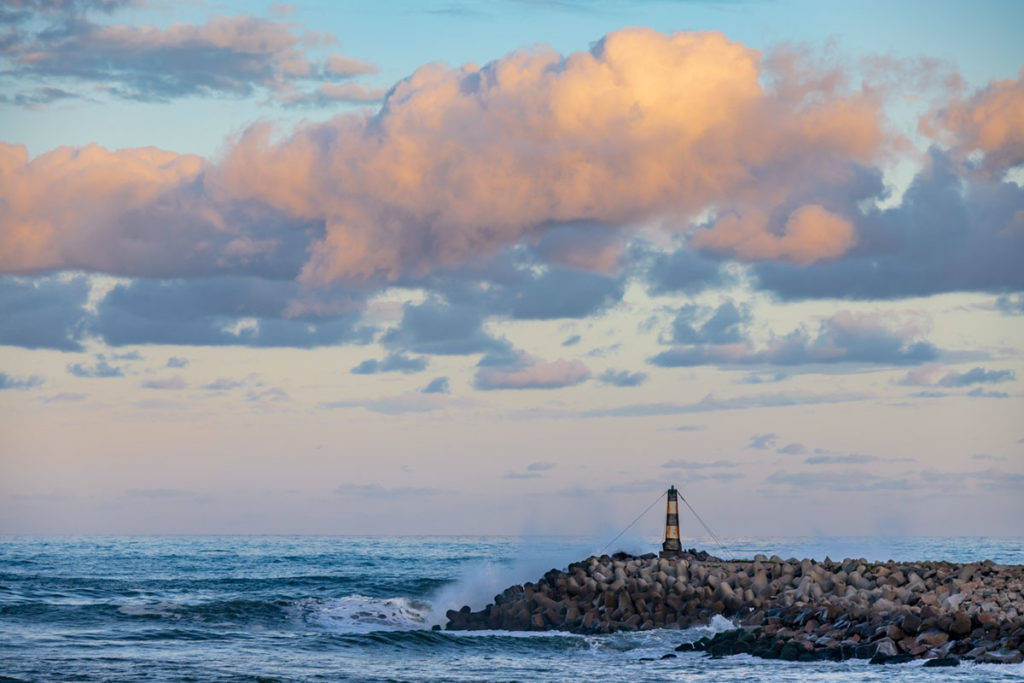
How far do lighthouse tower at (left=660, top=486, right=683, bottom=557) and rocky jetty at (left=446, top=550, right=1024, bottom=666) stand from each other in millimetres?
432

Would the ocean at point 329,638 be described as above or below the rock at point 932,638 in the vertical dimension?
below

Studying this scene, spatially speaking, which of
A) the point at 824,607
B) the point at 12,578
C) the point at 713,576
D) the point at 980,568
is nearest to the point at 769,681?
the point at 824,607

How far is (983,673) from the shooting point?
17125 mm

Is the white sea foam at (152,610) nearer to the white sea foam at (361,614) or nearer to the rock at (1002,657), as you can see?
the white sea foam at (361,614)

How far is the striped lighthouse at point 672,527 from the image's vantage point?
29359 millimetres

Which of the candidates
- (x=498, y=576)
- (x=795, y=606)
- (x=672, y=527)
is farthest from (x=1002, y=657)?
(x=498, y=576)

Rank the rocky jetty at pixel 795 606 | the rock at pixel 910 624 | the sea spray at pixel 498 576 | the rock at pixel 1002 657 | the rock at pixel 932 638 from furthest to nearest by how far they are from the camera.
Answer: the sea spray at pixel 498 576 → the rock at pixel 910 624 → the rocky jetty at pixel 795 606 → the rock at pixel 932 638 → the rock at pixel 1002 657

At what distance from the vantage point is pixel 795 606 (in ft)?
71.6

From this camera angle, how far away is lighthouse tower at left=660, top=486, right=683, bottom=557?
29.3 metres

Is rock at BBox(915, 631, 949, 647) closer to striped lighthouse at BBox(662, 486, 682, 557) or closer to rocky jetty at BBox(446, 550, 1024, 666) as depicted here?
rocky jetty at BBox(446, 550, 1024, 666)

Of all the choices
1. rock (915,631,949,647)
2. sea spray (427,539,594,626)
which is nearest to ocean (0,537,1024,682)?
sea spray (427,539,594,626)

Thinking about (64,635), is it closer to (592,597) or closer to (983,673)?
(592,597)

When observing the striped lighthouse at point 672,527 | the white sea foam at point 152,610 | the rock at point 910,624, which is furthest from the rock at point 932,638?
the white sea foam at point 152,610

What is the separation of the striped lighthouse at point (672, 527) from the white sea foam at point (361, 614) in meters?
6.46
